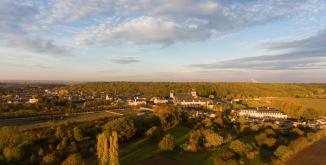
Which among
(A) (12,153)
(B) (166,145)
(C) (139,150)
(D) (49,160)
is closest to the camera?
(D) (49,160)

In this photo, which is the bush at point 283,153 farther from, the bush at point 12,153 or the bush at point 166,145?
the bush at point 12,153

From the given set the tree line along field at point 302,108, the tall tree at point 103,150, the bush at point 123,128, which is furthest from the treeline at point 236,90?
the tall tree at point 103,150

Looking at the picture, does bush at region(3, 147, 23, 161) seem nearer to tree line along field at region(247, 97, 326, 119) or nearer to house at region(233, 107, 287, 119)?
house at region(233, 107, 287, 119)

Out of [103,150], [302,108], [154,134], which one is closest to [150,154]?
[154,134]

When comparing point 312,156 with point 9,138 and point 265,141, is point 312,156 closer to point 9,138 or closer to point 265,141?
point 265,141

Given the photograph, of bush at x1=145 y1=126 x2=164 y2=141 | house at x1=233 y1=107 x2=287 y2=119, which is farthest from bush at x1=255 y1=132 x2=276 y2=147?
house at x1=233 y1=107 x2=287 y2=119

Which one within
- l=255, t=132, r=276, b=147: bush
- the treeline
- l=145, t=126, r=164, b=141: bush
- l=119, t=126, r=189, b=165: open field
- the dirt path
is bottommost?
the dirt path

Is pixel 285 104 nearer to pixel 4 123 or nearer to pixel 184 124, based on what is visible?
pixel 184 124
